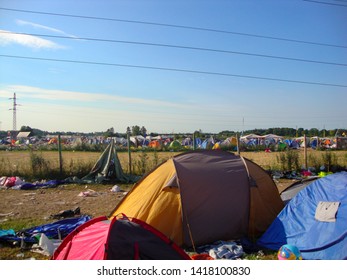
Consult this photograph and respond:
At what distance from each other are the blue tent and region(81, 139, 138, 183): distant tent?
764 cm

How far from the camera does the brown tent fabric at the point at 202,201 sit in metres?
5.89

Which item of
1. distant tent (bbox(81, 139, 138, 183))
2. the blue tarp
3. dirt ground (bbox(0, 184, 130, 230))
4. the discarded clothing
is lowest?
dirt ground (bbox(0, 184, 130, 230))

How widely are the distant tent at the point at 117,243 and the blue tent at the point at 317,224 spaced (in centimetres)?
214

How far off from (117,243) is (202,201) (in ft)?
8.24

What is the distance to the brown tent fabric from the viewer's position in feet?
19.3

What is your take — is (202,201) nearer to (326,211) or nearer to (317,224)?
Result: (317,224)

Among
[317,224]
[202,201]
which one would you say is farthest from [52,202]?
[317,224]

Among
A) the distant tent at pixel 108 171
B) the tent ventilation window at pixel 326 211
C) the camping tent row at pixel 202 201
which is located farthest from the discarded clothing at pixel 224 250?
the distant tent at pixel 108 171

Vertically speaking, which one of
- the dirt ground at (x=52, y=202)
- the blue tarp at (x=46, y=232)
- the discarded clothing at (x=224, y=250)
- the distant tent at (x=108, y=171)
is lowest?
the dirt ground at (x=52, y=202)

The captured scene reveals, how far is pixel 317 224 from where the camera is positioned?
5227 millimetres

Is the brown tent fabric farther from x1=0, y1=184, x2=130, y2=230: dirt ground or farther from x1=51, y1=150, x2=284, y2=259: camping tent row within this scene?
x1=0, y1=184, x2=130, y2=230: dirt ground

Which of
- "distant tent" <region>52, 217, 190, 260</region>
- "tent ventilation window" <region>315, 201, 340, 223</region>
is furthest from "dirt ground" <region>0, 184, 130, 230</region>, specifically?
"tent ventilation window" <region>315, 201, 340, 223</region>

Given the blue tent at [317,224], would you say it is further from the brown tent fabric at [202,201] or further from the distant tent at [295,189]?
the distant tent at [295,189]
